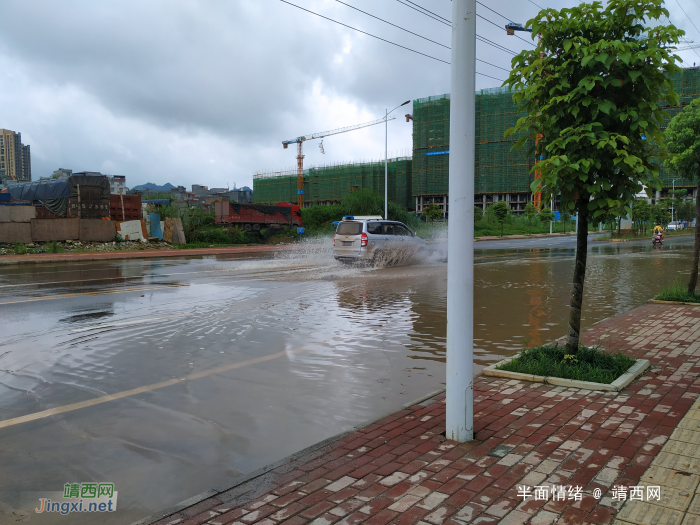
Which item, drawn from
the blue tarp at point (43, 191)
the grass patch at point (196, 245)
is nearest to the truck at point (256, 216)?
the grass patch at point (196, 245)

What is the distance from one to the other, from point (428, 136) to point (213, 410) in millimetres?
85924

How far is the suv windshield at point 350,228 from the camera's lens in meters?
19.9

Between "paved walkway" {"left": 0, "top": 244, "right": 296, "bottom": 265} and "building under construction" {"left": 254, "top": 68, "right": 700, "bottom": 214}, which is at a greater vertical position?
"building under construction" {"left": 254, "top": 68, "right": 700, "bottom": 214}

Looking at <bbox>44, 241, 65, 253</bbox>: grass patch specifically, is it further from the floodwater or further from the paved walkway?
the floodwater

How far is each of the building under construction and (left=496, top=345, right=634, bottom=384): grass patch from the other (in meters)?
67.9

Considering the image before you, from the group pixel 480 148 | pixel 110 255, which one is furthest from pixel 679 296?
pixel 480 148

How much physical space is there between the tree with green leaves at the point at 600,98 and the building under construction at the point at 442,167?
68.0 m

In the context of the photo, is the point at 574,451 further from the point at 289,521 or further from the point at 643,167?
the point at 643,167

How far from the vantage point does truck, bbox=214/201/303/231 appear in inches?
1547

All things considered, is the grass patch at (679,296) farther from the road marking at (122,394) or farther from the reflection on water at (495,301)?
the road marking at (122,394)


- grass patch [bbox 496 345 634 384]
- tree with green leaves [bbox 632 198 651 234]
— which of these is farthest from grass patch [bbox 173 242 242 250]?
tree with green leaves [bbox 632 198 651 234]

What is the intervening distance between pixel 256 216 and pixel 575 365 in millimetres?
37141

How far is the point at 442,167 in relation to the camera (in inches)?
3450

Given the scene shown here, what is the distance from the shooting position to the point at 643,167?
17.2ft
